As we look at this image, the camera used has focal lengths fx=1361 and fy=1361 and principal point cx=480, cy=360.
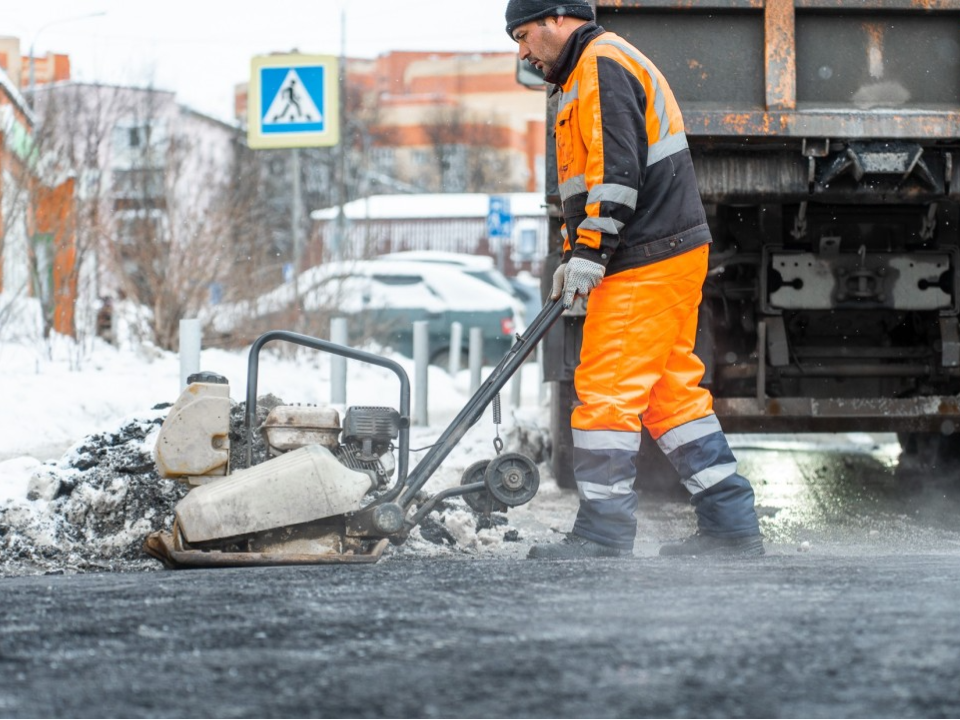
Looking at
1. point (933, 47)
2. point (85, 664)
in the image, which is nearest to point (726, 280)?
point (933, 47)

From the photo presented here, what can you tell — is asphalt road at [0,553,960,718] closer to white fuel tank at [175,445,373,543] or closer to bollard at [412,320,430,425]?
white fuel tank at [175,445,373,543]

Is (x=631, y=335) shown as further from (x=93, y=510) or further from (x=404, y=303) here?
(x=404, y=303)

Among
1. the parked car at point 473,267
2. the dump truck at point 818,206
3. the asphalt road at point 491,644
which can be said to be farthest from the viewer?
the parked car at point 473,267

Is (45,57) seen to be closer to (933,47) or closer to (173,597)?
(933,47)

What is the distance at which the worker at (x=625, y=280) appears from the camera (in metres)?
4.34

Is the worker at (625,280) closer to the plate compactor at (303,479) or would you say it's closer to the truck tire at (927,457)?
the plate compactor at (303,479)

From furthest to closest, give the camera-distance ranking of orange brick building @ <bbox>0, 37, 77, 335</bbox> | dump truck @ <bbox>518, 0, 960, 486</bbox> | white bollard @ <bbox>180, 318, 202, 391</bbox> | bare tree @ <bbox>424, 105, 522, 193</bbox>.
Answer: bare tree @ <bbox>424, 105, 522, 193</bbox>
orange brick building @ <bbox>0, 37, 77, 335</bbox>
white bollard @ <bbox>180, 318, 202, 391</bbox>
dump truck @ <bbox>518, 0, 960, 486</bbox>

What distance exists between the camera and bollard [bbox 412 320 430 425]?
391 inches

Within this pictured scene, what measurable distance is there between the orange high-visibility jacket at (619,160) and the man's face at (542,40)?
5cm

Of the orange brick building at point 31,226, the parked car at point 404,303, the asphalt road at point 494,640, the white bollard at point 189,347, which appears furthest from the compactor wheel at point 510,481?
the parked car at point 404,303

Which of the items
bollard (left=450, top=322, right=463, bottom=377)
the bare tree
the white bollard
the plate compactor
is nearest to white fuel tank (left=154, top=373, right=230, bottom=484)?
the plate compactor

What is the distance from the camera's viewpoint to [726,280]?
6246mm

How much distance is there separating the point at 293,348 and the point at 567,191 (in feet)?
30.1

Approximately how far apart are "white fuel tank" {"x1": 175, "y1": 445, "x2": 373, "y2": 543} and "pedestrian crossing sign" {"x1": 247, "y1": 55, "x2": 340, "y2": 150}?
236 inches
